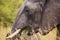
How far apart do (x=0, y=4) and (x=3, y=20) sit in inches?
17.4

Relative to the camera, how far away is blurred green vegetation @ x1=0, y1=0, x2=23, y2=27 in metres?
9.39

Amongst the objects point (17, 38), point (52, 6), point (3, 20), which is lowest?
point (3, 20)

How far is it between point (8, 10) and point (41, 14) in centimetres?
448

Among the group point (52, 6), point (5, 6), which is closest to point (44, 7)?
point (52, 6)

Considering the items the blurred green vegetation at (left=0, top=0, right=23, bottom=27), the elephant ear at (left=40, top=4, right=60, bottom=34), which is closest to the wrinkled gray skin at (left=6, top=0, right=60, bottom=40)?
the elephant ear at (left=40, top=4, right=60, bottom=34)

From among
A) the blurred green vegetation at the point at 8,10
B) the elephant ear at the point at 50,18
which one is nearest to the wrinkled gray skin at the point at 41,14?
the elephant ear at the point at 50,18

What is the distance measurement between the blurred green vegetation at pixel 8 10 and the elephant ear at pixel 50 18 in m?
4.36

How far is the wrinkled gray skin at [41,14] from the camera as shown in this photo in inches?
194

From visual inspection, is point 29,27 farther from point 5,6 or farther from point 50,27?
point 5,6

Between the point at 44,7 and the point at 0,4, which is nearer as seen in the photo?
the point at 44,7

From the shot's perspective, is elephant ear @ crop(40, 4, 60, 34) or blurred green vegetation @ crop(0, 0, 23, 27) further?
blurred green vegetation @ crop(0, 0, 23, 27)

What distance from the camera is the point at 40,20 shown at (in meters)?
5.00

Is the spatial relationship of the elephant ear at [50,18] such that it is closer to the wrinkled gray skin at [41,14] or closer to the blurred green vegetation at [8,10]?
the wrinkled gray skin at [41,14]

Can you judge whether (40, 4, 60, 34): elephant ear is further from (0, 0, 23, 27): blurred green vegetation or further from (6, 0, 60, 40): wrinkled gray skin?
(0, 0, 23, 27): blurred green vegetation
